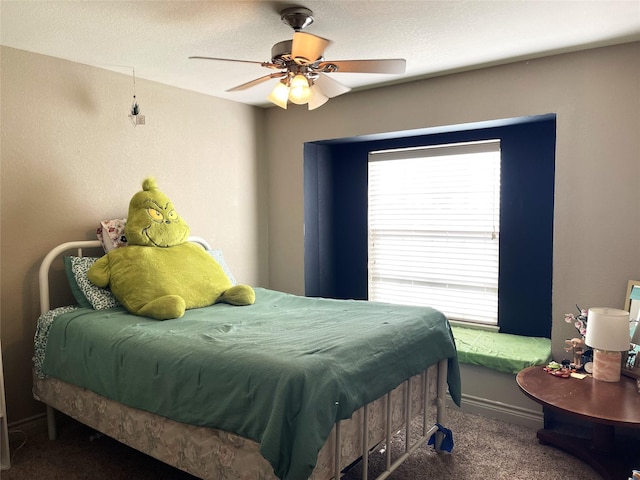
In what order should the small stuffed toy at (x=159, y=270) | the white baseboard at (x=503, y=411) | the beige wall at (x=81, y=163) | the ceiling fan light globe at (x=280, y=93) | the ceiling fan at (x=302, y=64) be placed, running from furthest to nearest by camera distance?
the white baseboard at (x=503, y=411), the beige wall at (x=81, y=163), the small stuffed toy at (x=159, y=270), the ceiling fan light globe at (x=280, y=93), the ceiling fan at (x=302, y=64)

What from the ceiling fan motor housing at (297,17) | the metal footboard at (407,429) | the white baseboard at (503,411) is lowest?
the white baseboard at (503,411)

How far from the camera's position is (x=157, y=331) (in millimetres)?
2188

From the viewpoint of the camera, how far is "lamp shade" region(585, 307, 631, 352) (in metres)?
2.37

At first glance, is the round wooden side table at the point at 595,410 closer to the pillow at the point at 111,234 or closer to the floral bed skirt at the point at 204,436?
the floral bed skirt at the point at 204,436

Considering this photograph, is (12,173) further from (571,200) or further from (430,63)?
(571,200)

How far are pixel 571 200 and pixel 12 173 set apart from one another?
3.20 metres

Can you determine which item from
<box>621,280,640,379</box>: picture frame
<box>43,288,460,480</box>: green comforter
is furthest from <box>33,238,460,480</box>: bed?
<box>621,280,640,379</box>: picture frame

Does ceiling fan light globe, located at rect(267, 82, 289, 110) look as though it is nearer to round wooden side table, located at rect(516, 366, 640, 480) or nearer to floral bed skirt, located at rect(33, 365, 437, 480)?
floral bed skirt, located at rect(33, 365, 437, 480)

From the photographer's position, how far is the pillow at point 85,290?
2.62 m

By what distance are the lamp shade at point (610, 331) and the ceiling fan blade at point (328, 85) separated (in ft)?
5.74

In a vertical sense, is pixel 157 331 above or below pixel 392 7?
below

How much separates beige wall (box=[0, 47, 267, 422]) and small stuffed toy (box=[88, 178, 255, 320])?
1.21ft

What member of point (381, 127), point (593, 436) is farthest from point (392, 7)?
point (593, 436)

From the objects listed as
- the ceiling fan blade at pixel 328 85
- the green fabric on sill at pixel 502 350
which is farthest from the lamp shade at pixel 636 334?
the ceiling fan blade at pixel 328 85
